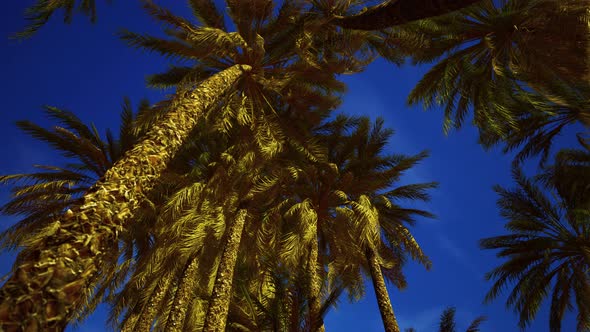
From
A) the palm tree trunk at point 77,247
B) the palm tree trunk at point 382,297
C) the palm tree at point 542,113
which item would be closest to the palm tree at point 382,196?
the palm tree trunk at point 382,297

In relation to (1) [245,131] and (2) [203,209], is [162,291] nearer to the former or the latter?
(2) [203,209]

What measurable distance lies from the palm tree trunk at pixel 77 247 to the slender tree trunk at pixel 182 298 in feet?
19.9

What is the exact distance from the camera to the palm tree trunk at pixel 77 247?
2.50 meters

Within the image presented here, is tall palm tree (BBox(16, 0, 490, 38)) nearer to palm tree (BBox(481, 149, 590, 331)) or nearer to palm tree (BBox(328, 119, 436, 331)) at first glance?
palm tree (BBox(328, 119, 436, 331))

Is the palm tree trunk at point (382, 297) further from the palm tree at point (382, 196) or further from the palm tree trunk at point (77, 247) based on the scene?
the palm tree trunk at point (77, 247)

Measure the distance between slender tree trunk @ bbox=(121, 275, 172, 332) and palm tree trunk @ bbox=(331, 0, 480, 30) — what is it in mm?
9639

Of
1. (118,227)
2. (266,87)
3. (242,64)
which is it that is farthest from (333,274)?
(118,227)

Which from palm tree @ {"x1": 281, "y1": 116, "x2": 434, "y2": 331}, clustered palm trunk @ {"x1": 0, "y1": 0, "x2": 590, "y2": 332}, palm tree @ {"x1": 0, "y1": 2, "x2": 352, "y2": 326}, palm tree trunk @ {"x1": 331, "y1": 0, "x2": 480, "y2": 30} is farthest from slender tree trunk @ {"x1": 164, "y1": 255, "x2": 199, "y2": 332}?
palm tree trunk @ {"x1": 331, "y1": 0, "x2": 480, "y2": 30}

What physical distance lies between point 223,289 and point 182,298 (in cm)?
170

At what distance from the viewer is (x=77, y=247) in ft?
10.2

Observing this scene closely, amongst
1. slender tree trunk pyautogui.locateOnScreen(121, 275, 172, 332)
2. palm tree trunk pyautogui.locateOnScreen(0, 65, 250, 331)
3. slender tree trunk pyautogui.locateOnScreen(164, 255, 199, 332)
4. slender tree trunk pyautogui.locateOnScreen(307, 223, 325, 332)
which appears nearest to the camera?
palm tree trunk pyautogui.locateOnScreen(0, 65, 250, 331)

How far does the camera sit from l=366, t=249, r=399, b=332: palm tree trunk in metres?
11.1

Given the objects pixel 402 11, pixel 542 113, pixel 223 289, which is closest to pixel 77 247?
pixel 402 11

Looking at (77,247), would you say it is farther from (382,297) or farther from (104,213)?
(382,297)
